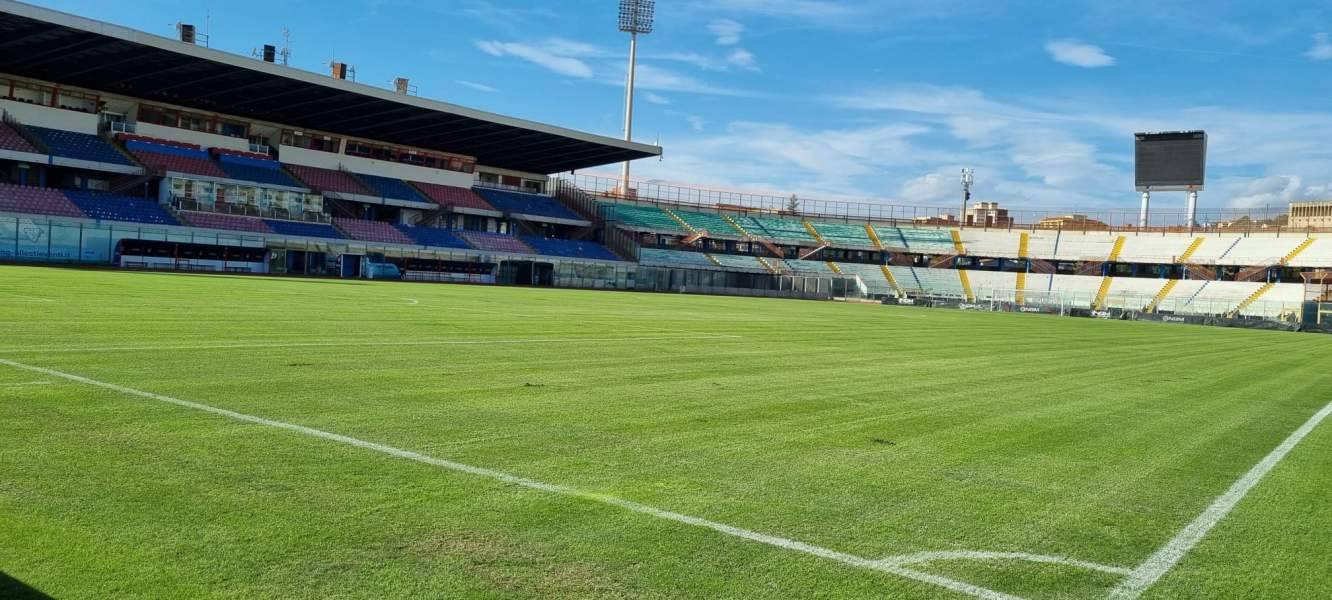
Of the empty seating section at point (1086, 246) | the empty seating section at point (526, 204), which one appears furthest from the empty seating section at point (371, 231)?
the empty seating section at point (1086, 246)

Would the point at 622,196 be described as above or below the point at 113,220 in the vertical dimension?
above

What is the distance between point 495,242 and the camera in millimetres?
70000

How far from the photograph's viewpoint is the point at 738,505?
5.21m

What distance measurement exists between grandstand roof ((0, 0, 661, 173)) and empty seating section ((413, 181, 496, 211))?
142 inches

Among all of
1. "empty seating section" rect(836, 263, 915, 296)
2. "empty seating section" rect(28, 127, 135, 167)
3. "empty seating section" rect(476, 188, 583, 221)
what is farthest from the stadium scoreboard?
"empty seating section" rect(28, 127, 135, 167)

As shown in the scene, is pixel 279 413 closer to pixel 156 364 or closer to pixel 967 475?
pixel 156 364

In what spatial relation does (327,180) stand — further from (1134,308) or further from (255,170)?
(1134,308)

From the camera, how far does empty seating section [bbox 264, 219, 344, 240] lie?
56.4m

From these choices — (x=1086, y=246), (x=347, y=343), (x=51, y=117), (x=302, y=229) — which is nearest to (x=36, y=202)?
(x=51, y=117)

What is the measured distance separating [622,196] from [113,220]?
169 ft

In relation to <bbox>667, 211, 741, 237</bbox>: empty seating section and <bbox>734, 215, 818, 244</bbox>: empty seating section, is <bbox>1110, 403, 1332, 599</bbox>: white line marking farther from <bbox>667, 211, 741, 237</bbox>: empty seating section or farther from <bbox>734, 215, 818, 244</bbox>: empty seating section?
<bbox>734, 215, 818, 244</bbox>: empty seating section

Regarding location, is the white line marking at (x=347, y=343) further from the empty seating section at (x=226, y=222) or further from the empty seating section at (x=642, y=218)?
the empty seating section at (x=642, y=218)

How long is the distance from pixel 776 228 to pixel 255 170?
51880mm

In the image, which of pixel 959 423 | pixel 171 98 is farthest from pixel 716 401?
pixel 171 98
